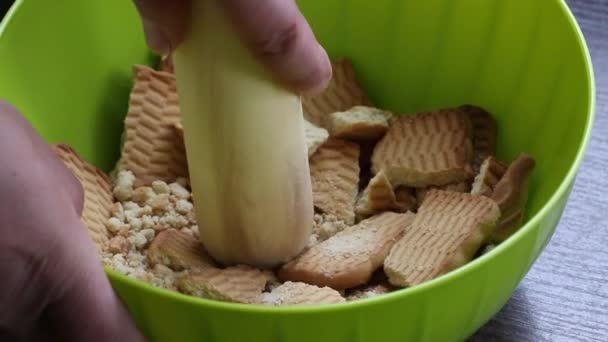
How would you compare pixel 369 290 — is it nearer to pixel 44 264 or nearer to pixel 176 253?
pixel 176 253

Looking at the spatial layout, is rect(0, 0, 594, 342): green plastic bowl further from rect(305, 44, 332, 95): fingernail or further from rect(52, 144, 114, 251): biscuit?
rect(305, 44, 332, 95): fingernail

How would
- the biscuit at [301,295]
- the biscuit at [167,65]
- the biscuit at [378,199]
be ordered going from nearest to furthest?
the biscuit at [301,295], the biscuit at [378,199], the biscuit at [167,65]

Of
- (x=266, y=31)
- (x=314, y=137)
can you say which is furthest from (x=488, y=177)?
(x=266, y=31)

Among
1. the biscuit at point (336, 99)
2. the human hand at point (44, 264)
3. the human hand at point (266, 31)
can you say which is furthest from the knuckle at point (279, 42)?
the biscuit at point (336, 99)

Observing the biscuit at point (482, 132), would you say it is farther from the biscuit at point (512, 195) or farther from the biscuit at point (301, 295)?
the biscuit at point (301, 295)

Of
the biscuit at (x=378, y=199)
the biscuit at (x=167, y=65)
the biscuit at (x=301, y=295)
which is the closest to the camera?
the biscuit at (x=301, y=295)

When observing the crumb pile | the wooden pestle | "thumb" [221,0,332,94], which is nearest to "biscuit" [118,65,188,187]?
the crumb pile

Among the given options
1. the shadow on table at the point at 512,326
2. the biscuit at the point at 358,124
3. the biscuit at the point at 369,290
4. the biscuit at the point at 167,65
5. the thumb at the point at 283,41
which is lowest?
the shadow on table at the point at 512,326
